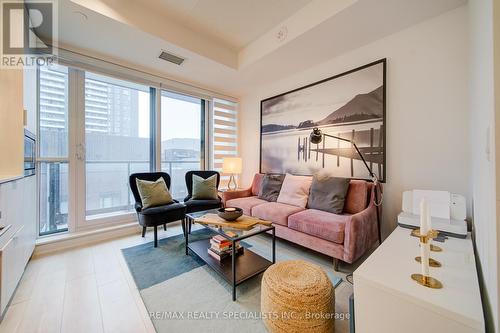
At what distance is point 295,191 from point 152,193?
6.54ft

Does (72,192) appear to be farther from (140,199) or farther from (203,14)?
(203,14)

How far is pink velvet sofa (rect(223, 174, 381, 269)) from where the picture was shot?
182 centimetres

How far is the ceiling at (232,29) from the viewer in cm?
194

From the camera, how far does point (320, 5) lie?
203 centimetres

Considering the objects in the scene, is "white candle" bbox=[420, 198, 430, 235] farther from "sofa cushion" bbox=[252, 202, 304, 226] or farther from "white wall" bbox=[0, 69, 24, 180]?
"white wall" bbox=[0, 69, 24, 180]

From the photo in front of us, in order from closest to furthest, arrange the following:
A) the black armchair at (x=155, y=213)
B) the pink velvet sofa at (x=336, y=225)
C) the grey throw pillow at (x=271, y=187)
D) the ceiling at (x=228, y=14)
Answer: the pink velvet sofa at (x=336, y=225), the ceiling at (x=228, y=14), the black armchair at (x=155, y=213), the grey throw pillow at (x=271, y=187)

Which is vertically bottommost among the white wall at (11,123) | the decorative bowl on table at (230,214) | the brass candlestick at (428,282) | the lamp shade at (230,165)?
the brass candlestick at (428,282)

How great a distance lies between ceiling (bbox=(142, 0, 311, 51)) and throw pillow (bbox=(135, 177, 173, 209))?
213 cm

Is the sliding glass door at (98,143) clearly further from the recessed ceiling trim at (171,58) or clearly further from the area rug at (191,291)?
the area rug at (191,291)

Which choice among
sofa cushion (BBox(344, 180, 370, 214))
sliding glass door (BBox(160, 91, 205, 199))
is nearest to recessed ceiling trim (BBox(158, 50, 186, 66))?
sliding glass door (BBox(160, 91, 205, 199))

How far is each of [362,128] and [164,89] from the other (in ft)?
10.2

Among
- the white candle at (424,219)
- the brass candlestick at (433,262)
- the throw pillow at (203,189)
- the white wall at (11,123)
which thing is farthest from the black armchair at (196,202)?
the white candle at (424,219)

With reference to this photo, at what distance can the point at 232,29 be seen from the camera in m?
2.60

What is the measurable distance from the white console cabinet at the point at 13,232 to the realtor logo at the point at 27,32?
108 cm
